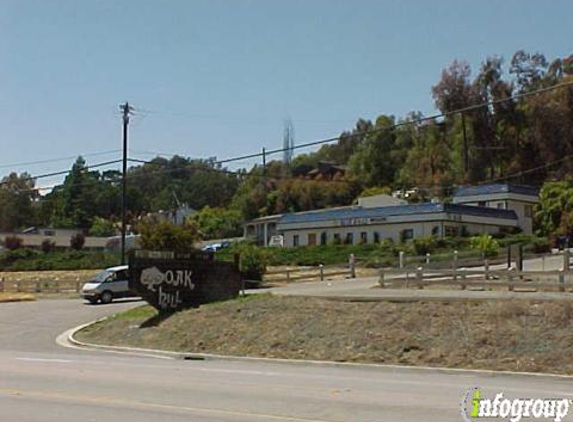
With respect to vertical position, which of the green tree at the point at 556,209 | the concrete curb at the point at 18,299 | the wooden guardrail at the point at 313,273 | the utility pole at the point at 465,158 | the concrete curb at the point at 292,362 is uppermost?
the utility pole at the point at 465,158

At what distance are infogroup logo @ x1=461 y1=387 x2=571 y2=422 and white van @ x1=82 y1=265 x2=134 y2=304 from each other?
34.9 metres

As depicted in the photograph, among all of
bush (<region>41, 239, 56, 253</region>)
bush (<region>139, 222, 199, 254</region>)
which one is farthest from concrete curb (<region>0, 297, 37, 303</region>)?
bush (<region>41, 239, 56, 253</region>)

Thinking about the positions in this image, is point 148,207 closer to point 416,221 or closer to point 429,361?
point 416,221

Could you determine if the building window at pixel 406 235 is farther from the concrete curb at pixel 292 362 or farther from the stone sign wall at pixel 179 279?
the concrete curb at pixel 292 362

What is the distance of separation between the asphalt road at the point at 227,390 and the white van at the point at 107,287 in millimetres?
22911

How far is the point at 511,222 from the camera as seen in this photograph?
81438mm

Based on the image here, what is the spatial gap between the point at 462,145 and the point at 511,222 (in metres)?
22.1

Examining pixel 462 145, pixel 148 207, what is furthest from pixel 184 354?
pixel 148 207

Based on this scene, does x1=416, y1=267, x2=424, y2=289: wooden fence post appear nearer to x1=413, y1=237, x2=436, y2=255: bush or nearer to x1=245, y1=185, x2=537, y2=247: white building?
x1=413, y1=237, x2=436, y2=255: bush

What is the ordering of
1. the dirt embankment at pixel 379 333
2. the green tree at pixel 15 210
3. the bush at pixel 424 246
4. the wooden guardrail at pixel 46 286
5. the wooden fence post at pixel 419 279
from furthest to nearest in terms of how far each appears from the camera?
the green tree at pixel 15 210, the bush at pixel 424 246, the wooden guardrail at pixel 46 286, the wooden fence post at pixel 419 279, the dirt embankment at pixel 379 333

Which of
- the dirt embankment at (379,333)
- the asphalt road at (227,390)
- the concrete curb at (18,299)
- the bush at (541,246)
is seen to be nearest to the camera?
the asphalt road at (227,390)

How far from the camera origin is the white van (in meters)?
47.0

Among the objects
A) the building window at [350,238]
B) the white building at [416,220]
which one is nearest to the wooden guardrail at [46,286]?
the white building at [416,220]

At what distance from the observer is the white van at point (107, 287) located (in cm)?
4697
